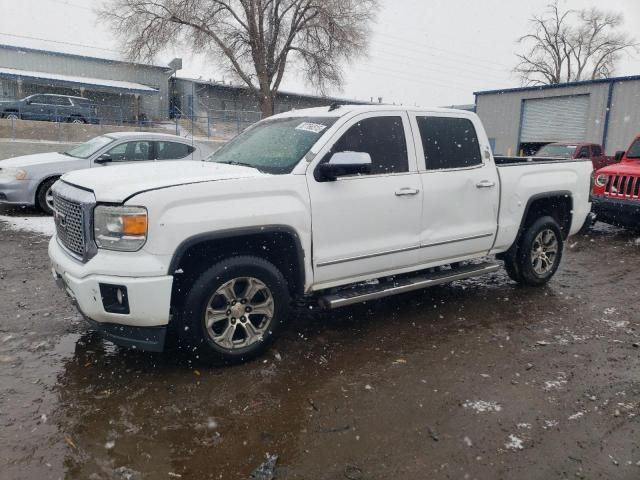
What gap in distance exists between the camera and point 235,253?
3568 millimetres

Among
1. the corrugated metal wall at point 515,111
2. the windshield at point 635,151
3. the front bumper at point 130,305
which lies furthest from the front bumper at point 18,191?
the corrugated metal wall at point 515,111

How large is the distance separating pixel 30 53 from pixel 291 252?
119 feet

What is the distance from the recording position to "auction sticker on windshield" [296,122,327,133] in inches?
161

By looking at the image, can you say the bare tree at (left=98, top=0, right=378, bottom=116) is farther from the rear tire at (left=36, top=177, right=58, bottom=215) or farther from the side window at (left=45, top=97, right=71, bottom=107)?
the rear tire at (left=36, top=177, right=58, bottom=215)

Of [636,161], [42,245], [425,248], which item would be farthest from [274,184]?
[636,161]

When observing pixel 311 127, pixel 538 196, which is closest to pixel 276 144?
pixel 311 127

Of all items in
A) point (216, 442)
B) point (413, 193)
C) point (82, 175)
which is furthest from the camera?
point (413, 193)

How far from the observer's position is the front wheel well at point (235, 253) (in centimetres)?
332

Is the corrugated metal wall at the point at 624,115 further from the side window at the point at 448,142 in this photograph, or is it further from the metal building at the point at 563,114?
the side window at the point at 448,142

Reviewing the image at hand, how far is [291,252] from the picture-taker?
375cm

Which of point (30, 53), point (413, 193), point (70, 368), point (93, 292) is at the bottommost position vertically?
point (70, 368)

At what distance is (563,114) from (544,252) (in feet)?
68.0

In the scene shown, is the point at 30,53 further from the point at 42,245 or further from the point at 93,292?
the point at 93,292

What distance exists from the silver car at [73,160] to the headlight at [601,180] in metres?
7.68
